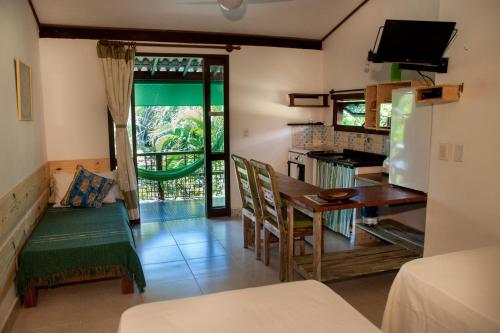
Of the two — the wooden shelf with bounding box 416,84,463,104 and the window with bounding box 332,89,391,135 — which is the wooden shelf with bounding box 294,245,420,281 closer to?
the wooden shelf with bounding box 416,84,463,104

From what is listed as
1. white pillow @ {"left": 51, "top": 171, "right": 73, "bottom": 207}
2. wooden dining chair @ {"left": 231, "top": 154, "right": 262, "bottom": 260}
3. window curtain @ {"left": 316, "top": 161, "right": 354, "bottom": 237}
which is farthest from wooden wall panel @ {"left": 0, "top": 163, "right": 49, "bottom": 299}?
window curtain @ {"left": 316, "top": 161, "right": 354, "bottom": 237}

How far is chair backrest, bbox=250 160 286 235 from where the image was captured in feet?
10.3

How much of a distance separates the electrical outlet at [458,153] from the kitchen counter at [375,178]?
0.91 metres

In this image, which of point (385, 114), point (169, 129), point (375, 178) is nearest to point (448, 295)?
point (375, 178)

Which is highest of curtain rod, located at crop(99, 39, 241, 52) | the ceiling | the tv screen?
the ceiling

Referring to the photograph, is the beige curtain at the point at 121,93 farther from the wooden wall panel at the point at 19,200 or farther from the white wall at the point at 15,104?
the wooden wall panel at the point at 19,200

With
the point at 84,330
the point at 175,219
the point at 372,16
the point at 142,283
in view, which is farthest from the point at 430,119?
the point at 175,219

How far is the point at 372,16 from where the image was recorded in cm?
443

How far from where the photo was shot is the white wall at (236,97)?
179 inches

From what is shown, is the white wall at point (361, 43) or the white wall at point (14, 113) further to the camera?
the white wall at point (361, 43)

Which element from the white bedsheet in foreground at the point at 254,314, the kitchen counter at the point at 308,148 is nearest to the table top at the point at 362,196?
the white bedsheet in foreground at the point at 254,314

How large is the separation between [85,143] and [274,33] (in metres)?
2.75

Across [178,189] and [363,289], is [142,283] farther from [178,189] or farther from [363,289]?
[178,189]

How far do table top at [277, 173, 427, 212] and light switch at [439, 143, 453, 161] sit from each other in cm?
38
